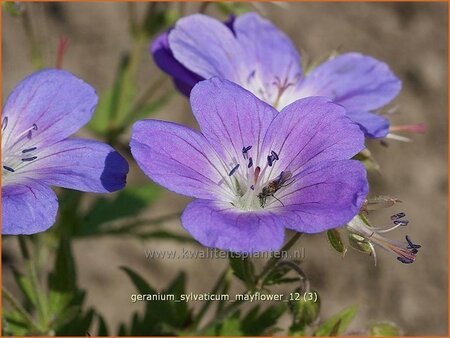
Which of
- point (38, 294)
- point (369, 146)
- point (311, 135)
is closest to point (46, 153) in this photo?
point (38, 294)

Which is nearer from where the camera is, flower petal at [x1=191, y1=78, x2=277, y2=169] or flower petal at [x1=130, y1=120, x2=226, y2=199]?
flower petal at [x1=130, y1=120, x2=226, y2=199]

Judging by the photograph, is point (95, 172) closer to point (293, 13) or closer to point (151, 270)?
point (151, 270)

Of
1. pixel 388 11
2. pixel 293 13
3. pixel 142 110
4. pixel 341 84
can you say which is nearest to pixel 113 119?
pixel 142 110

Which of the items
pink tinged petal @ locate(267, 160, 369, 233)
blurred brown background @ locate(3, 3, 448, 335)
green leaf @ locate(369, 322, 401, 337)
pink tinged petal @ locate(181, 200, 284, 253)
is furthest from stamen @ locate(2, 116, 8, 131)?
blurred brown background @ locate(3, 3, 448, 335)

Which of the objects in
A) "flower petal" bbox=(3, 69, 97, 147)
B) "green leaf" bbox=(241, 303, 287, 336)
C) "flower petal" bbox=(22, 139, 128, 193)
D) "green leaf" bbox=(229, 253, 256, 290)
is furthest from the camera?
"green leaf" bbox=(241, 303, 287, 336)

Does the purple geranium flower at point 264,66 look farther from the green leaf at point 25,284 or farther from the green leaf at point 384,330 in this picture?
the green leaf at point 25,284

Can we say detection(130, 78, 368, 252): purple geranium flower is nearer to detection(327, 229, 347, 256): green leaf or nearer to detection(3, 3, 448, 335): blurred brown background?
detection(327, 229, 347, 256): green leaf

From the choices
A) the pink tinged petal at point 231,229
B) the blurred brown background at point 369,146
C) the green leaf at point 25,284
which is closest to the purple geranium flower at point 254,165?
the pink tinged petal at point 231,229

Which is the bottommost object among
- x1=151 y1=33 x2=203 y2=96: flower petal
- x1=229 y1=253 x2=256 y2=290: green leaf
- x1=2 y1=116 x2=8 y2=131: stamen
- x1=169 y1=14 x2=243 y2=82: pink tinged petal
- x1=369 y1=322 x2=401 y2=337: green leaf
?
x1=369 y1=322 x2=401 y2=337: green leaf
